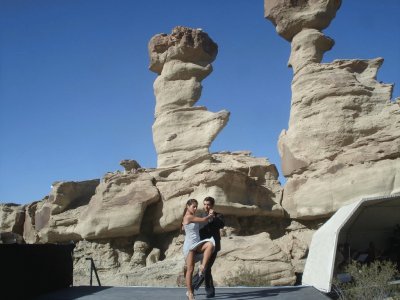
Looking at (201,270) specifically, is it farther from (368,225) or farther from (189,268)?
(368,225)

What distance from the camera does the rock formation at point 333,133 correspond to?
45.8ft

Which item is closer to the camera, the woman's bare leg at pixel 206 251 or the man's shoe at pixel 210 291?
the woman's bare leg at pixel 206 251

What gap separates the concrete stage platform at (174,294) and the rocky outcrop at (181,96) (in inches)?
518

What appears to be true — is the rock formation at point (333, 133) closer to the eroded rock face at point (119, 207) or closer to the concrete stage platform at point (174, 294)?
the eroded rock face at point (119, 207)

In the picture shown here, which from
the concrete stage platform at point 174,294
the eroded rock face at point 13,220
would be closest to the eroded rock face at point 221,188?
the concrete stage platform at point 174,294

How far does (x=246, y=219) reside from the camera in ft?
52.9

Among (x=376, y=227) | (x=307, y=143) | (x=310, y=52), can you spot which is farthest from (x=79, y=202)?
(x=376, y=227)

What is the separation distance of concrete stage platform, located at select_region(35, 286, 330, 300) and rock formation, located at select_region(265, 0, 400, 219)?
26.6 feet

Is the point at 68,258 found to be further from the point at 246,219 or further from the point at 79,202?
the point at 79,202

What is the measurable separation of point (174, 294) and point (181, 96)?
1641cm

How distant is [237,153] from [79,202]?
24.9ft

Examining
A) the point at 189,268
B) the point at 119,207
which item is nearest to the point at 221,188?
the point at 119,207

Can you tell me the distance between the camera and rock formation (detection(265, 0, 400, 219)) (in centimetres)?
1396

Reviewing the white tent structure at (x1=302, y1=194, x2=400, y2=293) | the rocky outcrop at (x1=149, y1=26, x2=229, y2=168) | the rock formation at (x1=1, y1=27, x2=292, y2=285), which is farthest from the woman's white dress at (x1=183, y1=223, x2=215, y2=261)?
the rocky outcrop at (x1=149, y1=26, x2=229, y2=168)
